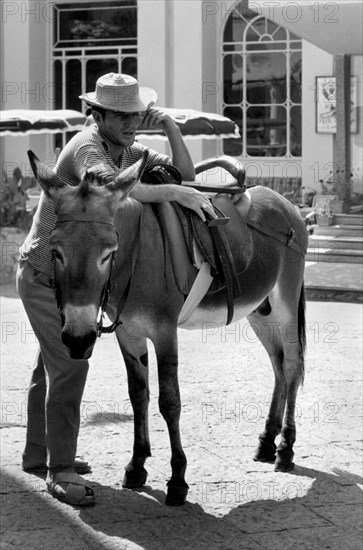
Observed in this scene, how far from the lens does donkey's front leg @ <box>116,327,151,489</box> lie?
552cm

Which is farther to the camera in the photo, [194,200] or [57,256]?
[194,200]

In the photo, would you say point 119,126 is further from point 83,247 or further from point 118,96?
point 83,247

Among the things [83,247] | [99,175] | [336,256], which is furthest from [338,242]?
[83,247]

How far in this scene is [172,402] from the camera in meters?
5.25

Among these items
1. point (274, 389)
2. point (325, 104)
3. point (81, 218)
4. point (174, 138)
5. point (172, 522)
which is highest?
point (325, 104)

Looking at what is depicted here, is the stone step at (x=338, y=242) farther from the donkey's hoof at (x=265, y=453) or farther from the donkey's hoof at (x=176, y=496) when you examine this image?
the donkey's hoof at (x=176, y=496)

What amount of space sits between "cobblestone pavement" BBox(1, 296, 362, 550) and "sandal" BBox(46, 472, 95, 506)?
0.15ft

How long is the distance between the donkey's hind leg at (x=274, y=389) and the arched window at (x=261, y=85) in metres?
15.5

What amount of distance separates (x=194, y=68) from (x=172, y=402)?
17.1 m

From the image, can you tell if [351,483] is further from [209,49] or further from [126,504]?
[209,49]

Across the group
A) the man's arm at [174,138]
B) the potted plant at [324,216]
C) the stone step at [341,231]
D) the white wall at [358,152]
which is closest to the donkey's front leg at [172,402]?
the man's arm at [174,138]

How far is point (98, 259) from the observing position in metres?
4.59

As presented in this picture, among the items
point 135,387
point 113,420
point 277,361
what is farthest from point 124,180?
point 113,420

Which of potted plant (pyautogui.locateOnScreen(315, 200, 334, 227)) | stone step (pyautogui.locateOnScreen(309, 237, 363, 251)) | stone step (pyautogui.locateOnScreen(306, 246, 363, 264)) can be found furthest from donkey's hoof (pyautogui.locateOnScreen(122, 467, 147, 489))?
potted plant (pyautogui.locateOnScreen(315, 200, 334, 227))
